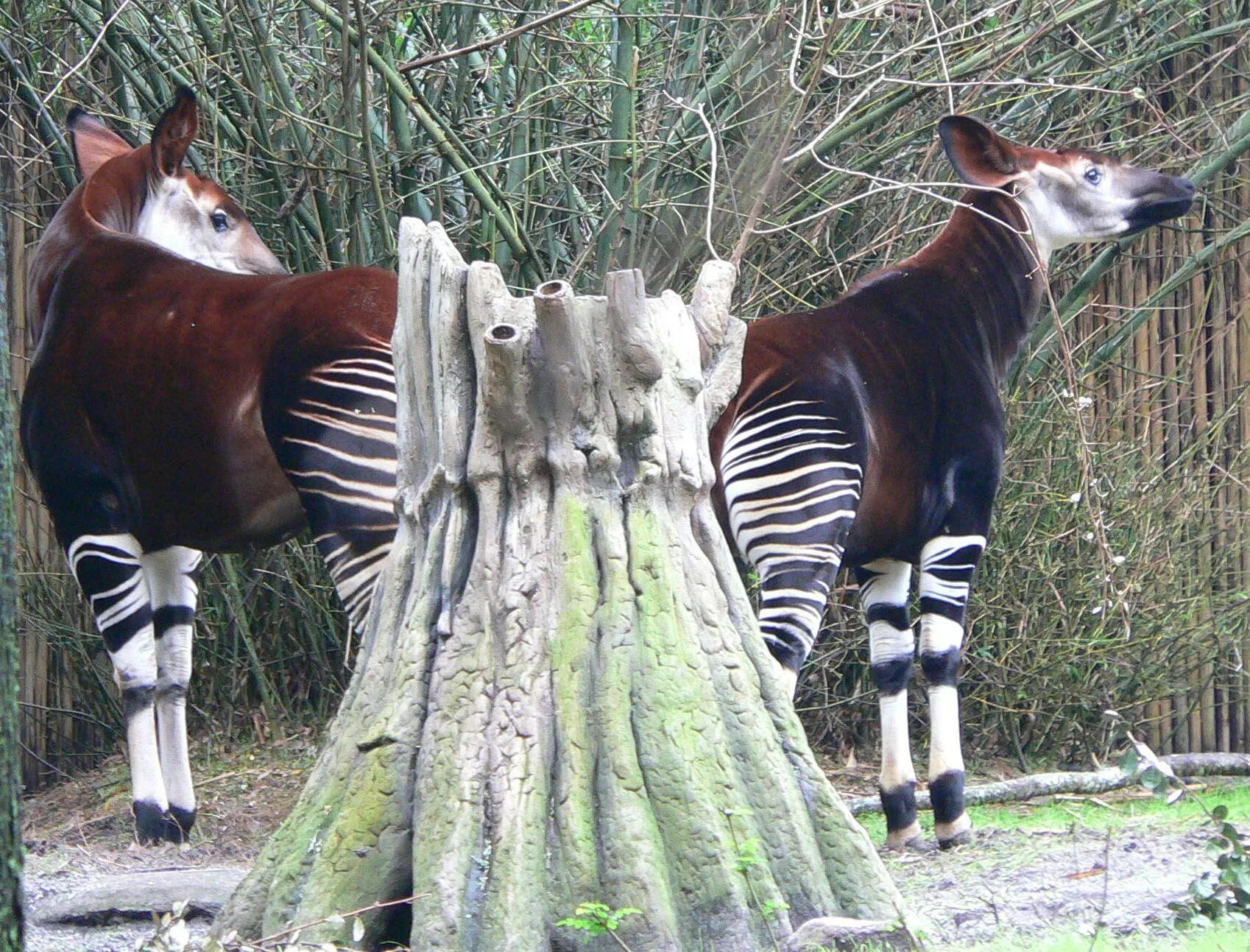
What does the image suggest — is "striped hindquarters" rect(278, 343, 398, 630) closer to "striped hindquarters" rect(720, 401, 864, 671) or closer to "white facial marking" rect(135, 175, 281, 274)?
"striped hindquarters" rect(720, 401, 864, 671)

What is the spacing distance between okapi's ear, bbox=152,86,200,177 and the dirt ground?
203 cm

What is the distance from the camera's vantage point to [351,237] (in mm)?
5453

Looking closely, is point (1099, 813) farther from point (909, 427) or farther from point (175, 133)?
point (175, 133)

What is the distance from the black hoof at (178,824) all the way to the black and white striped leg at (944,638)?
2105 millimetres

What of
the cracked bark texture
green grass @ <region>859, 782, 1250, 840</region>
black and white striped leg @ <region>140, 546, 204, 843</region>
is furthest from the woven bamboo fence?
the cracked bark texture

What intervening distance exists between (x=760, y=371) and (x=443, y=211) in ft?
6.65

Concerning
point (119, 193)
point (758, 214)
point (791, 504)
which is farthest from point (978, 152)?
point (119, 193)

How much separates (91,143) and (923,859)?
3339 mm

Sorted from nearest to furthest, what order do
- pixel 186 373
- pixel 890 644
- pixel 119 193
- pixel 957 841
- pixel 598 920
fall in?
pixel 598 920 → pixel 186 373 → pixel 957 841 → pixel 890 644 → pixel 119 193


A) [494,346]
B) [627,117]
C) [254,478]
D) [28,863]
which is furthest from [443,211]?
[494,346]

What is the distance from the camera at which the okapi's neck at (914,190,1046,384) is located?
4.49 m

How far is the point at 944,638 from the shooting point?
4.33 meters

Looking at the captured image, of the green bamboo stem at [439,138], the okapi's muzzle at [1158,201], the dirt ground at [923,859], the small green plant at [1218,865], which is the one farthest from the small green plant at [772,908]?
the okapi's muzzle at [1158,201]

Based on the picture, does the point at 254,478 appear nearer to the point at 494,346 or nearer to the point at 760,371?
the point at 760,371
